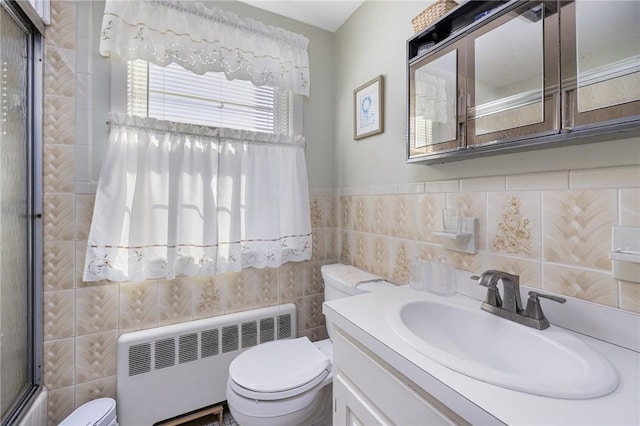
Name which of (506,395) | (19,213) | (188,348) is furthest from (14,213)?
(506,395)

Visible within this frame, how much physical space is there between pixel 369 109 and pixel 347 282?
0.92 metres

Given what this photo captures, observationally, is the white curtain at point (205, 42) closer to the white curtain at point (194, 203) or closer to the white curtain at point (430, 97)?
the white curtain at point (194, 203)

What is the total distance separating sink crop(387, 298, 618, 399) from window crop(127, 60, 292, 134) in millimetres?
1298

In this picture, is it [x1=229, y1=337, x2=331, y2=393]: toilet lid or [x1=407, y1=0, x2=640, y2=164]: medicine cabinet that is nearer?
[x1=407, y1=0, x2=640, y2=164]: medicine cabinet

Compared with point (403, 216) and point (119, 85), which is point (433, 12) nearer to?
point (403, 216)

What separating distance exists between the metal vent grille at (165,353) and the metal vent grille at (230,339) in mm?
234

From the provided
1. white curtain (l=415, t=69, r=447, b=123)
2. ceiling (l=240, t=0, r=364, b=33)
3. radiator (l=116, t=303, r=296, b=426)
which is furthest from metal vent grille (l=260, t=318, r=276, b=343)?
ceiling (l=240, t=0, r=364, b=33)

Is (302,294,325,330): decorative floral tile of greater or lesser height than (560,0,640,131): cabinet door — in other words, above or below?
below

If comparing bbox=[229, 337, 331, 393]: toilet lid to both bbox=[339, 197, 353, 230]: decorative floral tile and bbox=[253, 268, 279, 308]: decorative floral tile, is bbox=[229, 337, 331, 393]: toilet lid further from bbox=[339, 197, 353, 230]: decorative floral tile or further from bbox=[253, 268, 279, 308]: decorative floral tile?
bbox=[339, 197, 353, 230]: decorative floral tile

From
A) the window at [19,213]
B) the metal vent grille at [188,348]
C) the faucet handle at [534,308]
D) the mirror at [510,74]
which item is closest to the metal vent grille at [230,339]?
the metal vent grille at [188,348]

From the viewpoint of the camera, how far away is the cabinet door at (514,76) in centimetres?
73

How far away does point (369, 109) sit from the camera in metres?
1.54

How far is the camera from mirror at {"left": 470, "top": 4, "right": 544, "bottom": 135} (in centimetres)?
76

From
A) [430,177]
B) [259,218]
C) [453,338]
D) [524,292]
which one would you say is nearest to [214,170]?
[259,218]
